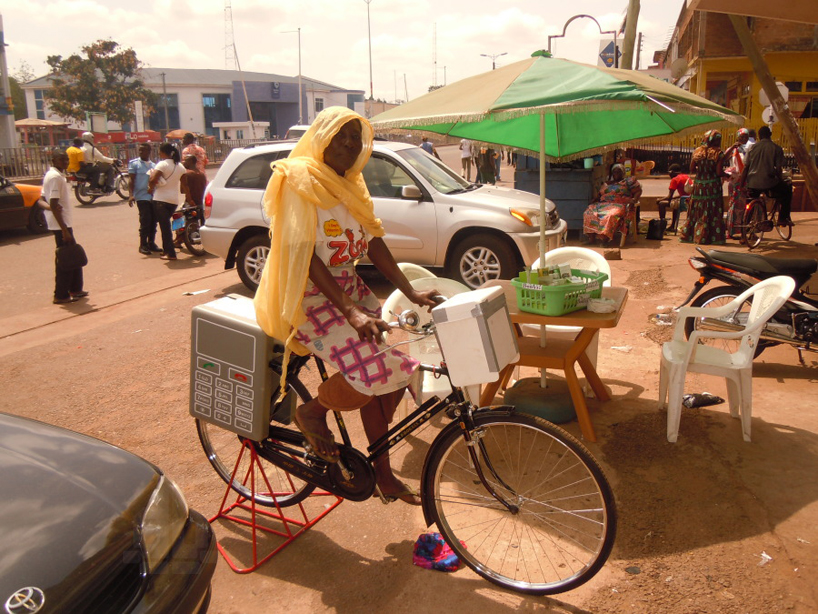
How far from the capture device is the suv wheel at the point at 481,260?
814cm

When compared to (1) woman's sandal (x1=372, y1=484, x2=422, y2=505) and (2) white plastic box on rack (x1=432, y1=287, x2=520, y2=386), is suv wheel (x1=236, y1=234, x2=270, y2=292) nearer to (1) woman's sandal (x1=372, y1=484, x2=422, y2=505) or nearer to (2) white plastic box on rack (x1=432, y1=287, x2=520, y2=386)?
(1) woman's sandal (x1=372, y1=484, x2=422, y2=505)

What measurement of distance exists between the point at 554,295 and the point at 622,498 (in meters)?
1.19

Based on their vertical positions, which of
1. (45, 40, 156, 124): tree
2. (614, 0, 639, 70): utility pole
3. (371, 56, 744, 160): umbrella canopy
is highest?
(45, 40, 156, 124): tree

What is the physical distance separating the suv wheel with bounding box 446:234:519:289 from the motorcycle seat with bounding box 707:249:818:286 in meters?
3.09

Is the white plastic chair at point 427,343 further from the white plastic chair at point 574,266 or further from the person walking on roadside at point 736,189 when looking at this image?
the person walking on roadside at point 736,189

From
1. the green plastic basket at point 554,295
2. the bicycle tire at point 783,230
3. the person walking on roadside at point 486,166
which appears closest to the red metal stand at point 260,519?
the green plastic basket at point 554,295

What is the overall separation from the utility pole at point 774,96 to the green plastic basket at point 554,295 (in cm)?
740

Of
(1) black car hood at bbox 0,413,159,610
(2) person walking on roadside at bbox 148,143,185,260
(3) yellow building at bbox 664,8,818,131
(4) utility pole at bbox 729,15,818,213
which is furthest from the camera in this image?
(3) yellow building at bbox 664,8,818,131

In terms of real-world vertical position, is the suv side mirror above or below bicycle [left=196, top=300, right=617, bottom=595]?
above

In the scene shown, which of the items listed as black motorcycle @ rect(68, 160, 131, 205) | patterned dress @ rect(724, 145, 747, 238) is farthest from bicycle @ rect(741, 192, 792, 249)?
black motorcycle @ rect(68, 160, 131, 205)

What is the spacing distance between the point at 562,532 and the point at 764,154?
9.41 m

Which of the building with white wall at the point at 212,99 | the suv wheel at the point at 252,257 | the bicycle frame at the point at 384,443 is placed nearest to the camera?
the bicycle frame at the point at 384,443

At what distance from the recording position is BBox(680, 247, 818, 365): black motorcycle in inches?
199

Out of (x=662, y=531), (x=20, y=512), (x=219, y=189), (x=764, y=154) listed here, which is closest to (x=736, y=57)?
(x=764, y=154)
